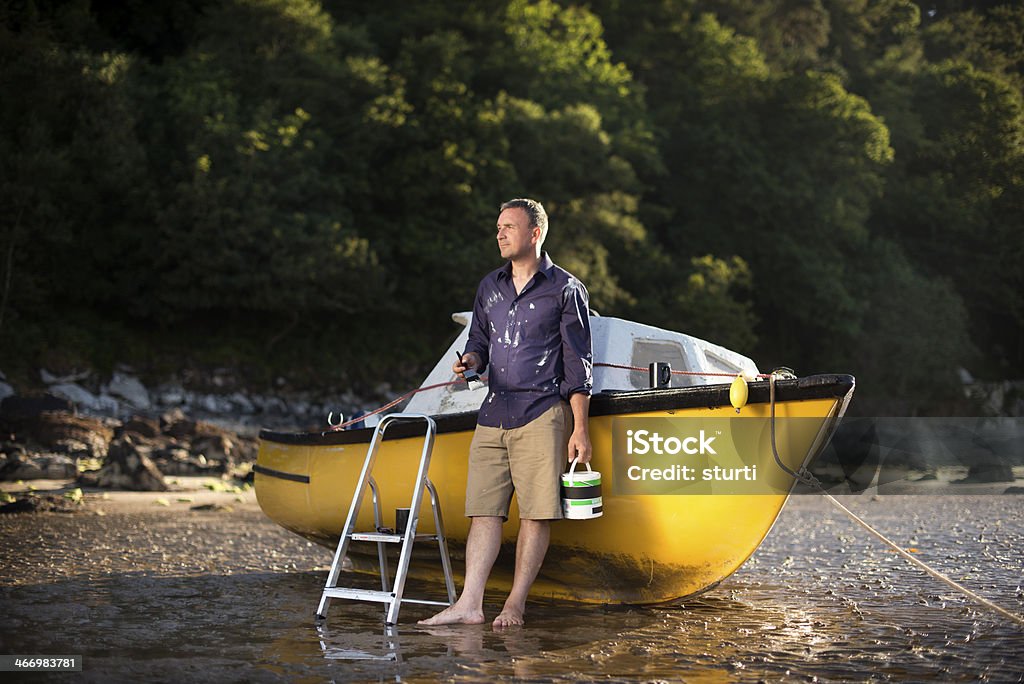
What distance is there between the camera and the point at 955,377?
3334 cm

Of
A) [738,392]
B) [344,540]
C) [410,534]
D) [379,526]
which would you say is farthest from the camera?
[379,526]

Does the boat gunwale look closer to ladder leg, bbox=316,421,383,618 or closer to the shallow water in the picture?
ladder leg, bbox=316,421,383,618

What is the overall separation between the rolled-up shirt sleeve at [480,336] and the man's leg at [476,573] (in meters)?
0.79

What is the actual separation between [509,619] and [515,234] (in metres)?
1.87

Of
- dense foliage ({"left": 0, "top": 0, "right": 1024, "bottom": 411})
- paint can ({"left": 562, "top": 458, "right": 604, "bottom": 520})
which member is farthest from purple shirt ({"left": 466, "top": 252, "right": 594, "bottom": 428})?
dense foliage ({"left": 0, "top": 0, "right": 1024, "bottom": 411})

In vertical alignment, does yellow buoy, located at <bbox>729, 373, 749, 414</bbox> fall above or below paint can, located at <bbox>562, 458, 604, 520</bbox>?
above

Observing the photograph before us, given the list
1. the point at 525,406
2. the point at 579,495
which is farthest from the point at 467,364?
the point at 579,495

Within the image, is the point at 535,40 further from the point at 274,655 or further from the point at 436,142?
the point at 274,655

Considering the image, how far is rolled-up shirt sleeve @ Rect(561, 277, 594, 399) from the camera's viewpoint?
528cm

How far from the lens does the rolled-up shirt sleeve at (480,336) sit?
5625mm

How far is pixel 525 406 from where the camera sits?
17.5ft

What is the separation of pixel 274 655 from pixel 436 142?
28.8 meters

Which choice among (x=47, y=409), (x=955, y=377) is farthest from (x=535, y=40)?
(x=47, y=409)

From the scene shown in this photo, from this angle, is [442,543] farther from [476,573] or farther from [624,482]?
[624,482]
